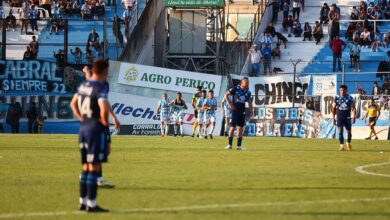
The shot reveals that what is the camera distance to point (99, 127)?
14492 mm

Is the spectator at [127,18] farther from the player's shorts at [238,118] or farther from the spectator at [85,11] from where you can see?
the player's shorts at [238,118]

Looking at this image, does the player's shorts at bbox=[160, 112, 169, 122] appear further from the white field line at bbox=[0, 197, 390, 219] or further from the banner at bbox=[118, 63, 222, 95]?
the white field line at bbox=[0, 197, 390, 219]

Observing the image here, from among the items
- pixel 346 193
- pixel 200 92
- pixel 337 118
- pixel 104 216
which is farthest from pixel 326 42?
pixel 104 216

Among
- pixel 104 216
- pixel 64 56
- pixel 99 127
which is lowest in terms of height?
pixel 104 216

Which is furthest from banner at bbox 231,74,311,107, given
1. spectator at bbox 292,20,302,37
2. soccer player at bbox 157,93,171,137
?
spectator at bbox 292,20,302,37

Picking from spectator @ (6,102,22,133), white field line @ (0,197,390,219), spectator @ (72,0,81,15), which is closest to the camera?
white field line @ (0,197,390,219)

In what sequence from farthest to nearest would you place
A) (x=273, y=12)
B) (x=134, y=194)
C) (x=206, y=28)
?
(x=273, y=12) < (x=206, y=28) < (x=134, y=194)

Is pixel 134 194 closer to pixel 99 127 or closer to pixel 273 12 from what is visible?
pixel 99 127

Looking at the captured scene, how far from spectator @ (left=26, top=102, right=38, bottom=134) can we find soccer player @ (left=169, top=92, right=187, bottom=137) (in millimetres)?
6684

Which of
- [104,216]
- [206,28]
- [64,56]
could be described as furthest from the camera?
[206,28]

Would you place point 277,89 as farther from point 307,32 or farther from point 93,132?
point 93,132

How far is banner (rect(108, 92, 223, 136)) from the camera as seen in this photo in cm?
5053

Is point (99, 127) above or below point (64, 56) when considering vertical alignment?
below

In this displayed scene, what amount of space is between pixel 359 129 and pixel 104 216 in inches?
1406
